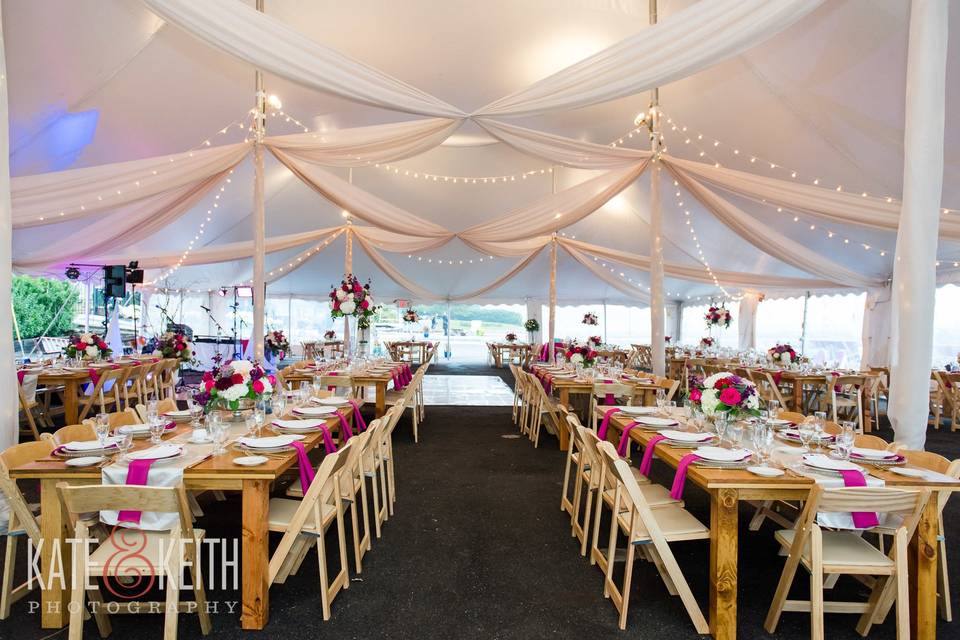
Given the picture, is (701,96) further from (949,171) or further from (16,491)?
(16,491)

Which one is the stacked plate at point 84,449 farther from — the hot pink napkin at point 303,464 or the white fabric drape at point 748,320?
A: the white fabric drape at point 748,320

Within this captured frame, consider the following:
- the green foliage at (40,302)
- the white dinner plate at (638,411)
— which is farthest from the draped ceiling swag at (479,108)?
the green foliage at (40,302)

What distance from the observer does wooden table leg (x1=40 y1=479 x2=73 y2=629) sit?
2406 millimetres

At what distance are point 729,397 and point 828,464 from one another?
0.58 m

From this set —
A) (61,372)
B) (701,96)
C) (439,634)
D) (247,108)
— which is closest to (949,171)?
(701,96)

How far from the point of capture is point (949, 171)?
5.22m

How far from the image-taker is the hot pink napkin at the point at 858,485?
93.7 inches

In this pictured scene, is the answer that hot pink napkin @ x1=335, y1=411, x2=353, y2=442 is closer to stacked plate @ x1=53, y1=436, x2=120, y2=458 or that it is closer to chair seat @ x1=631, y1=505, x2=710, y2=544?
stacked plate @ x1=53, y1=436, x2=120, y2=458

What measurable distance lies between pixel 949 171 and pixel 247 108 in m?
7.80

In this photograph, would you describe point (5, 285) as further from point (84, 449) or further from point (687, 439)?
point (687, 439)

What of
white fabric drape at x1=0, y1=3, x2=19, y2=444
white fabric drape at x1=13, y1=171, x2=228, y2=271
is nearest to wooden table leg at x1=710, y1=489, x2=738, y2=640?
white fabric drape at x1=0, y1=3, x2=19, y2=444

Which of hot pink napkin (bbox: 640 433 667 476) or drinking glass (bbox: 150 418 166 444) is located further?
hot pink napkin (bbox: 640 433 667 476)

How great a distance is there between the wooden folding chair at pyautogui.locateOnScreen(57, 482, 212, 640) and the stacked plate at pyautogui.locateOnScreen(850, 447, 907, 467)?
3201 millimetres

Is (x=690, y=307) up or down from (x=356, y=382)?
up
